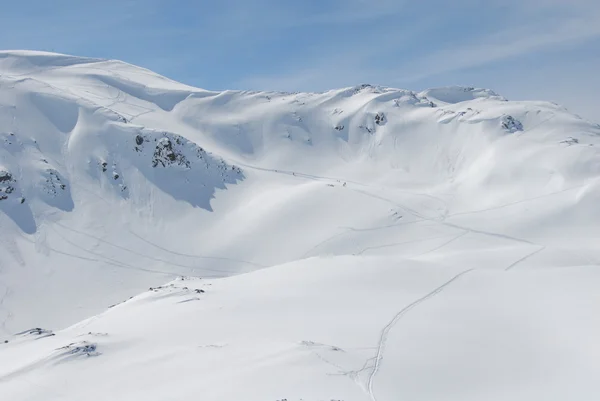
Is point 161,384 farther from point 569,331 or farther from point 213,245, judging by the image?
point 213,245

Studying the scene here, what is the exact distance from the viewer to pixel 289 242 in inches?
2403

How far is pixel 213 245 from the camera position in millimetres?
62812

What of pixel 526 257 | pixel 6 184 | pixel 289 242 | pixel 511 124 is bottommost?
pixel 289 242

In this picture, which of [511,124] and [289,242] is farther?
[511,124]

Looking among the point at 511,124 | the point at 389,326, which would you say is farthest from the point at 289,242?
the point at 511,124

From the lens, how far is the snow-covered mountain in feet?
62.3

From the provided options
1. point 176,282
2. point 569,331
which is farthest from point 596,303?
point 176,282

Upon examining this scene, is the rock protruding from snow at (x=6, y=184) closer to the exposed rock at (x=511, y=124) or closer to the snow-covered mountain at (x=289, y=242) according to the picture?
the snow-covered mountain at (x=289, y=242)

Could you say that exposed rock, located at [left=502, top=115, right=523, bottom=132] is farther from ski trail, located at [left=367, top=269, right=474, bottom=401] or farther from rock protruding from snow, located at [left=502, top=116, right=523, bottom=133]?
ski trail, located at [left=367, top=269, right=474, bottom=401]

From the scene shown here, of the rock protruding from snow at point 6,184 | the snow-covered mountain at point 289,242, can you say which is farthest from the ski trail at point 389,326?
the rock protruding from snow at point 6,184

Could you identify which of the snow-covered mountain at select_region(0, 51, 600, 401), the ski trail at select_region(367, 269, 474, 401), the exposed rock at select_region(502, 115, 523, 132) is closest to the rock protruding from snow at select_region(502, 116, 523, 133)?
the exposed rock at select_region(502, 115, 523, 132)

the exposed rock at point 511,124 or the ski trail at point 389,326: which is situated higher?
the exposed rock at point 511,124

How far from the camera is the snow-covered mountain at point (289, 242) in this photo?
19.0 metres

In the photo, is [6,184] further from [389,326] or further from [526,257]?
[526,257]
